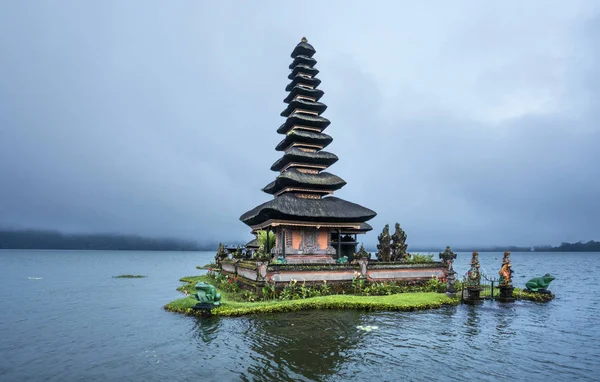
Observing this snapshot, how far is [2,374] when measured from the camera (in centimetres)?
1099

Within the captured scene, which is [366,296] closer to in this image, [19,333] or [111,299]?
[19,333]

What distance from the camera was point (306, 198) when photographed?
99.2 feet

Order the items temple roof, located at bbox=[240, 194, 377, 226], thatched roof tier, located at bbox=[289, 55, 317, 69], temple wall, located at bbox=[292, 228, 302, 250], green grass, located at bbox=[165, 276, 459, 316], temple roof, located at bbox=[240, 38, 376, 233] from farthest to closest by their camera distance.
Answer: thatched roof tier, located at bbox=[289, 55, 317, 69] → temple wall, located at bbox=[292, 228, 302, 250] → temple roof, located at bbox=[240, 38, 376, 233] → temple roof, located at bbox=[240, 194, 377, 226] → green grass, located at bbox=[165, 276, 459, 316]

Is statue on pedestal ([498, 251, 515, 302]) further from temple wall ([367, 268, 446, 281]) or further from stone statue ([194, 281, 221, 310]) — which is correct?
stone statue ([194, 281, 221, 310])

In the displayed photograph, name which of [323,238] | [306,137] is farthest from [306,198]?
[306,137]

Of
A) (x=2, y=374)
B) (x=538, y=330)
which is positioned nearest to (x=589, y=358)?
(x=538, y=330)

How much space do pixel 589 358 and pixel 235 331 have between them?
1418 cm

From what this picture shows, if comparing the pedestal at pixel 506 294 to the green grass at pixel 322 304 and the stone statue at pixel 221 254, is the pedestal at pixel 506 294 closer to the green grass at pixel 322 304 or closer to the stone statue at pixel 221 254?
the green grass at pixel 322 304

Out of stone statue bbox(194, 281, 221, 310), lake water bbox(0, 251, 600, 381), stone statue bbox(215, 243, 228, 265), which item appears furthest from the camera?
stone statue bbox(215, 243, 228, 265)

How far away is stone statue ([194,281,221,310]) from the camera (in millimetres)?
18469

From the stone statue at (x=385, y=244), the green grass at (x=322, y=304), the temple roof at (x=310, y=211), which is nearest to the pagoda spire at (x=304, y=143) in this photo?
the temple roof at (x=310, y=211)

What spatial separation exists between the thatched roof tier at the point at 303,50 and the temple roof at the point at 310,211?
56.3 feet

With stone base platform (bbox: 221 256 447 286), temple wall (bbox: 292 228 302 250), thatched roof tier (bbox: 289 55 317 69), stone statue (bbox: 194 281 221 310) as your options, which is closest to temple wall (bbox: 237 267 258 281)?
stone base platform (bbox: 221 256 447 286)

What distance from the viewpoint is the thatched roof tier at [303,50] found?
3637 centimetres
